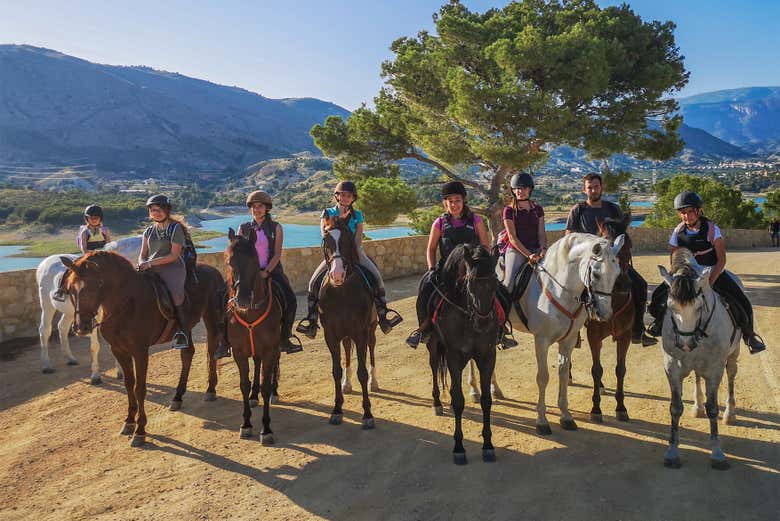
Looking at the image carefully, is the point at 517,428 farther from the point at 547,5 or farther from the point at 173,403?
the point at 547,5

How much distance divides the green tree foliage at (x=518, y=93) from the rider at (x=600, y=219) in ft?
27.2

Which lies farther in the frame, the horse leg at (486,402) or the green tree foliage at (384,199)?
the green tree foliage at (384,199)

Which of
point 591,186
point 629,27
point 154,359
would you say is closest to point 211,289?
point 154,359

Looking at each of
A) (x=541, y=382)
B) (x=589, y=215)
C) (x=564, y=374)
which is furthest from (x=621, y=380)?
(x=589, y=215)

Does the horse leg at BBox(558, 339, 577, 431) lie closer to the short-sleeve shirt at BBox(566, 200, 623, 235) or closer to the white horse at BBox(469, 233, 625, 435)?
the white horse at BBox(469, 233, 625, 435)

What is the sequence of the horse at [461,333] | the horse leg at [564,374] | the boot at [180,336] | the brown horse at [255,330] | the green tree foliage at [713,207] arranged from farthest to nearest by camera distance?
the green tree foliage at [713,207]
the boot at [180,336]
the horse leg at [564,374]
the brown horse at [255,330]
the horse at [461,333]

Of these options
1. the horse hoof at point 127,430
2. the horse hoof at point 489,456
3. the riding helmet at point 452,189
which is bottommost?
the horse hoof at point 127,430

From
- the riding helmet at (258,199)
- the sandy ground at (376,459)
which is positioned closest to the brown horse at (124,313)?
the sandy ground at (376,459)

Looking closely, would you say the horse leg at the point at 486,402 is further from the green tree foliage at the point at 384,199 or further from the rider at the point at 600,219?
the green tree foliage at the point at 384,199

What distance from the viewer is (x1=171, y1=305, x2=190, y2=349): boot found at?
229 inches

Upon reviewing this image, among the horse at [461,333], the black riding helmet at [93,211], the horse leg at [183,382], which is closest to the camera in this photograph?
the horse at [461,333]

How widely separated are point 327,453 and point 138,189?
375 ft

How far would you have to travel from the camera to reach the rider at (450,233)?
526 centimetres

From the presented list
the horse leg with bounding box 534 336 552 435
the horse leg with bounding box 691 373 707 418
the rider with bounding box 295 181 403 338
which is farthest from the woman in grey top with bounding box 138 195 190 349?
the horse leg with bounding box 691 373 707 418
